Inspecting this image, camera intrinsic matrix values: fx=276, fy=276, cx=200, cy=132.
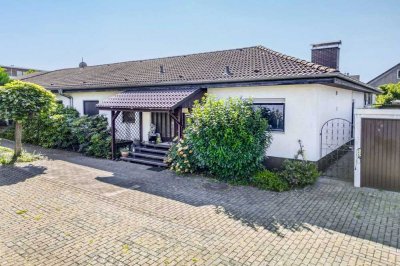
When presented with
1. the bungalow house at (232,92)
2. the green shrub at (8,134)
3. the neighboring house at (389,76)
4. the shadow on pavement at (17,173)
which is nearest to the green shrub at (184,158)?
the bungalow house at (232,92)

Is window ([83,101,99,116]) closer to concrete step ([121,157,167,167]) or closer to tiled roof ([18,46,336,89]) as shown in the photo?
tiled roof ([18,46,336,89])

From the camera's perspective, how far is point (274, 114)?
11.0 metres

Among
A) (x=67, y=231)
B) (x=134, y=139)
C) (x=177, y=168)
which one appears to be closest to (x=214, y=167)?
(x=177, y=168)

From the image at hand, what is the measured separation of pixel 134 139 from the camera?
49.2 feet

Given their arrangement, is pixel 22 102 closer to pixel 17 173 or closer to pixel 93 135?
pixel 17 173

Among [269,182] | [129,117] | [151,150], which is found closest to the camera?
[269,182]

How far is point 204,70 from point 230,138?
581 cm

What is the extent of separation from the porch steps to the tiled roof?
3109 millimetres

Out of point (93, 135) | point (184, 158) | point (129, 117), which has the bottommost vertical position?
point (184, 158)

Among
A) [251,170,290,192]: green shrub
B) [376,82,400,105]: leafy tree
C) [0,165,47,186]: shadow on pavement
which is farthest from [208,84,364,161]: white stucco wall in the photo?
[376,82,400,105]: leafy tree

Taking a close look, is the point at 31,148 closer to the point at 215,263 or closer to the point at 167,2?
the point at 167,2

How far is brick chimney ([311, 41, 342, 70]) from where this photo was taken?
13273 millimetres

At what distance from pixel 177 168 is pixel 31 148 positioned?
10662 mm

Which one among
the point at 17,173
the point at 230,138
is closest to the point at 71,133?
the point at 17,173
